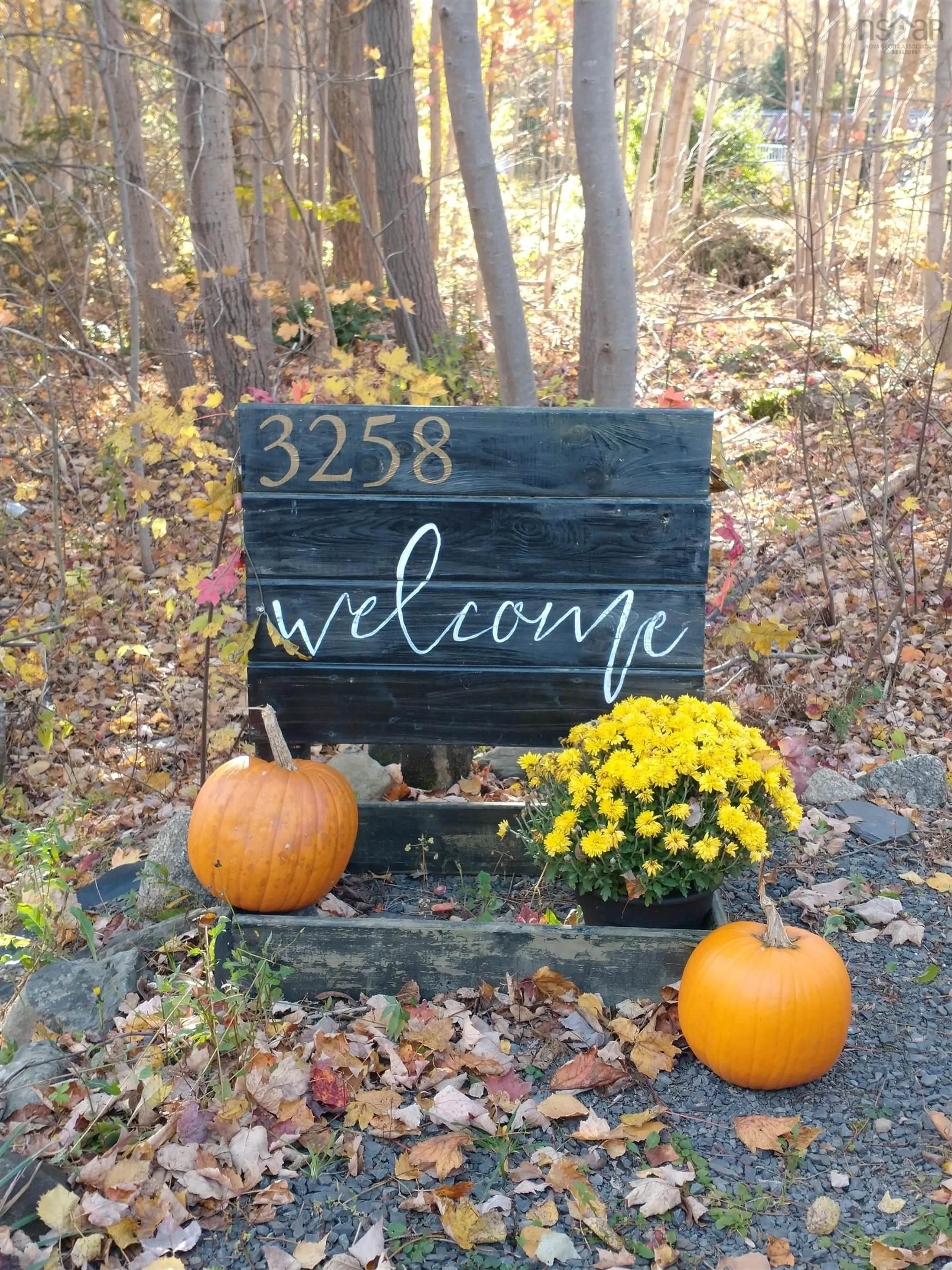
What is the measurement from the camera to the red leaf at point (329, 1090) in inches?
100

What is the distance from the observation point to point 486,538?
3.20 meters

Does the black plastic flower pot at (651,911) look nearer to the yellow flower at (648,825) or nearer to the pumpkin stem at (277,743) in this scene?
the yellow flower at (648,825)

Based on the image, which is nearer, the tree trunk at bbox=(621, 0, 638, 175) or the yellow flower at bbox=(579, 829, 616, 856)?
the yellow flower at bbox=(579, 829, 616, 856)

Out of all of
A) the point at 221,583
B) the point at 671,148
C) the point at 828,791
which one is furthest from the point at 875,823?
Answer: the point at 671,148

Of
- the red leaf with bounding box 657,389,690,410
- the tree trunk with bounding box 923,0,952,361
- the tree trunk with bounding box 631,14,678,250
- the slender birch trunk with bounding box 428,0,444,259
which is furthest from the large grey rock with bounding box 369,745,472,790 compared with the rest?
the tree trunk with bounding box 631,14,678,250

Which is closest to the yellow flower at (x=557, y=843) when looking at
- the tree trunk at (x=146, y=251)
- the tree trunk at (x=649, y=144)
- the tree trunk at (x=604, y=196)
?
the tree trunk at (x=604, y=196)

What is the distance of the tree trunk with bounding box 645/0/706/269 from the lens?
1359cm

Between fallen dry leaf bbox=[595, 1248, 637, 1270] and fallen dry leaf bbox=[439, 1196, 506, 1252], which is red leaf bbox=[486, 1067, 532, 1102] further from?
fallen dry leaf bbox=[595, 1248, 637, 1270]

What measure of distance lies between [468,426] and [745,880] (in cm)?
177

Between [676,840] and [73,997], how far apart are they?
1757 millimetres

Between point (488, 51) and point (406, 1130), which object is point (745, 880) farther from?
→ point (488, 51)

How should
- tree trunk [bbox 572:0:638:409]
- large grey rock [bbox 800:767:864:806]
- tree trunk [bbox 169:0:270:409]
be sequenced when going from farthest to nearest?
tree trunk [bbox 169:0:270:409] → tree trunk [bbox 572:0:638:409] → large grey rock [bbox 800:767:864:806]

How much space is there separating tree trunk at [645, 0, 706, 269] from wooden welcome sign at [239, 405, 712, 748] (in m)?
11.3

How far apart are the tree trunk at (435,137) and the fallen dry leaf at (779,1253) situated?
11.2 metres
